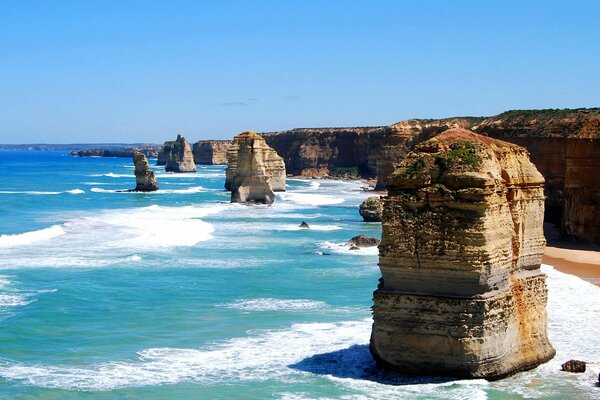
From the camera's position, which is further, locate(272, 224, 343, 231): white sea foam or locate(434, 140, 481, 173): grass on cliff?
locate(272, 224, 343, 231): white sea foam

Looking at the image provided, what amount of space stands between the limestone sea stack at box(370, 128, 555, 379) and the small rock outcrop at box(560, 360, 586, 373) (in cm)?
82

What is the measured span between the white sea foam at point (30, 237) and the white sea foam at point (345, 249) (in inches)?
561

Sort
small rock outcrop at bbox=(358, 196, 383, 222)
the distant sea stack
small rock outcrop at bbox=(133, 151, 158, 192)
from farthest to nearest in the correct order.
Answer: small rock outcrop at bbox=(133, 151, 158, 192) → the distant sea stack → small rock outcrop at bbox=(358, 196, 383, 222)

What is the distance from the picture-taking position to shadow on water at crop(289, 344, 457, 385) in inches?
661

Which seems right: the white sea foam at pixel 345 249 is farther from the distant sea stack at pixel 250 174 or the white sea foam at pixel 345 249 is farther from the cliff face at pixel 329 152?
the cliff face at pixel 329 152

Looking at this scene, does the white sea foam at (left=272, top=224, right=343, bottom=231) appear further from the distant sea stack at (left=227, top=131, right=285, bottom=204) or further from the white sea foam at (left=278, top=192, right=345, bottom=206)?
the white sea foam at (left=278, top=192, right=345, bottom=206)

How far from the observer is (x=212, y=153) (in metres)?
182

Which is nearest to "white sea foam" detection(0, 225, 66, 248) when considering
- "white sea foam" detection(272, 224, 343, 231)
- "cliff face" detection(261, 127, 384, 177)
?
"white sea foam" detection(272, 224, 343, 231)

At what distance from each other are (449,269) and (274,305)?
10281mm

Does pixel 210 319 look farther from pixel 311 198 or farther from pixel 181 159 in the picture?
pixel 181 159

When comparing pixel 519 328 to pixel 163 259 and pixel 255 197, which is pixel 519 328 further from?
pixel 255 197

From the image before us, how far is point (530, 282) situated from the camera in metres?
18.3

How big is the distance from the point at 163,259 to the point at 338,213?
1022 inches

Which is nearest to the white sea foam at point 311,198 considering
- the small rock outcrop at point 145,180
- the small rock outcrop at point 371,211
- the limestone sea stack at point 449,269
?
the small rock outcrop at point 145,180
